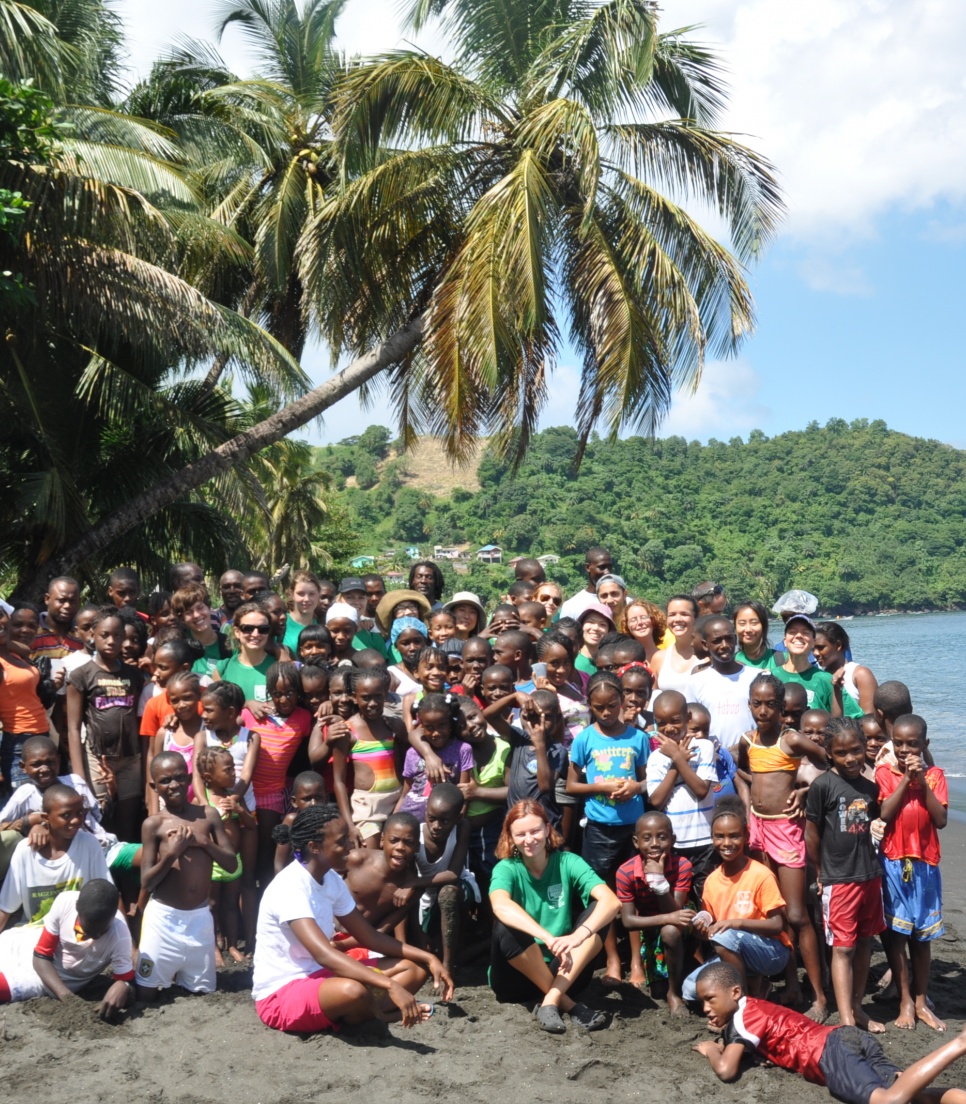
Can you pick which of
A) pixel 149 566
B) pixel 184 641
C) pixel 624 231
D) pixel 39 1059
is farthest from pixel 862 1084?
pixel 149 566

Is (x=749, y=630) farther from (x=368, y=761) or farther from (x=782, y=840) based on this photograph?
(x=368, y=761)

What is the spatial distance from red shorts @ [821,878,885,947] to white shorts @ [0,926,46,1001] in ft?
12.6

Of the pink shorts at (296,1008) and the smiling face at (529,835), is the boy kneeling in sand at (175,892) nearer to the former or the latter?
the pink shorts at (296,1008)

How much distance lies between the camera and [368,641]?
8.15m

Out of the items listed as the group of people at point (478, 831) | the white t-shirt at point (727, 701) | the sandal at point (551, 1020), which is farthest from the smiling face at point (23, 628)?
the white t-shirt at point (727, 701)

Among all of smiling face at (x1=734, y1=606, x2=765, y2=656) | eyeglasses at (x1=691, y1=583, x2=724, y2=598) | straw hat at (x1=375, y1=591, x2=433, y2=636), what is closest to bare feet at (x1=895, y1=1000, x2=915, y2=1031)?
smiling face at (x1=734, y1=606, x2=765, y2=656)

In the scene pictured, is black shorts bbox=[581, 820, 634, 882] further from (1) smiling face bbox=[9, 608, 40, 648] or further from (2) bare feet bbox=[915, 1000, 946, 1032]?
(1) smiling face bbox=[9, 608, 40, 648]

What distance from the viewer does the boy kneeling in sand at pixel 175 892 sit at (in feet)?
18.6

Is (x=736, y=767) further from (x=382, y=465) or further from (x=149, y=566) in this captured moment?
(x=382, y=465)

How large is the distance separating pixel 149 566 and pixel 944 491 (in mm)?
55142

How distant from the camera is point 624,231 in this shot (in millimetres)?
12328

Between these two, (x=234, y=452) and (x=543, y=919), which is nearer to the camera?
(x=543, y=919)

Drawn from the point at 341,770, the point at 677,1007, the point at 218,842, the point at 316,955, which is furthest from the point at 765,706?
the point at 218,842

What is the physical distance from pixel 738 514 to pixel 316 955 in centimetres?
5393
